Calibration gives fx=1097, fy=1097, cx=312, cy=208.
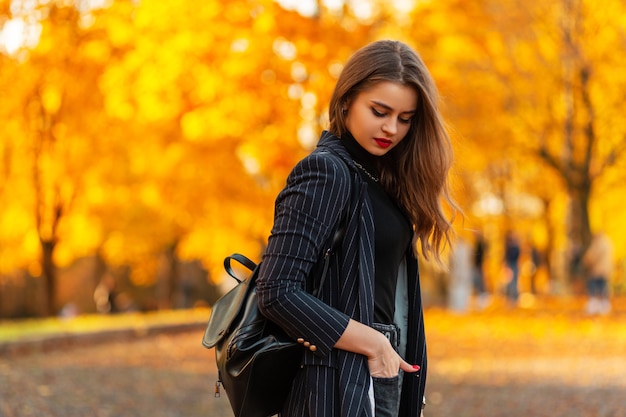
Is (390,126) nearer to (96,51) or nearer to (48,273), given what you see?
(96,51)

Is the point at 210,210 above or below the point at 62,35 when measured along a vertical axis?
below

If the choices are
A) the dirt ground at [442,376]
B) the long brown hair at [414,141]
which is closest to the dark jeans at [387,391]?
the long brown hair at [414,141]

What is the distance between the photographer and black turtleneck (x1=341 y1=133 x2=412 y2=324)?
2.84 m

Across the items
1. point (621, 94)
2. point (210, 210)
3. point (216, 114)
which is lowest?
point (210, 210)

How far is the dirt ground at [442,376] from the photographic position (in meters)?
9.05

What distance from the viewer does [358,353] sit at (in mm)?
2758

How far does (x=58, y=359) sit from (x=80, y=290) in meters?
25.5

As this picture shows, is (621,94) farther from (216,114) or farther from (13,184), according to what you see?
(13,184)

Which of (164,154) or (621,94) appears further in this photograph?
(621,94)

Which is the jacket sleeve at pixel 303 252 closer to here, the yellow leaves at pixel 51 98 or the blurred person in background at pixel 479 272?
the yellow leaves at pixel 51 98

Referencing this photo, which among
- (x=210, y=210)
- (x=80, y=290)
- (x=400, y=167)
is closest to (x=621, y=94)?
(x=210, y=210)

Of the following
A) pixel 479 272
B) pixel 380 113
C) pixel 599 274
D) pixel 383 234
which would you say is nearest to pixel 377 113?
pixel 380 113

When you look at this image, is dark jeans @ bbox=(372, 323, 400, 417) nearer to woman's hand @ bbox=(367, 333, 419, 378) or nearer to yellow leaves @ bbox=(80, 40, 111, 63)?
woman's hand @ bbox=(367, 333, 419, 378)

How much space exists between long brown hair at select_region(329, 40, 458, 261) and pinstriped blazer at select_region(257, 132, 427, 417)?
8.5 inches
